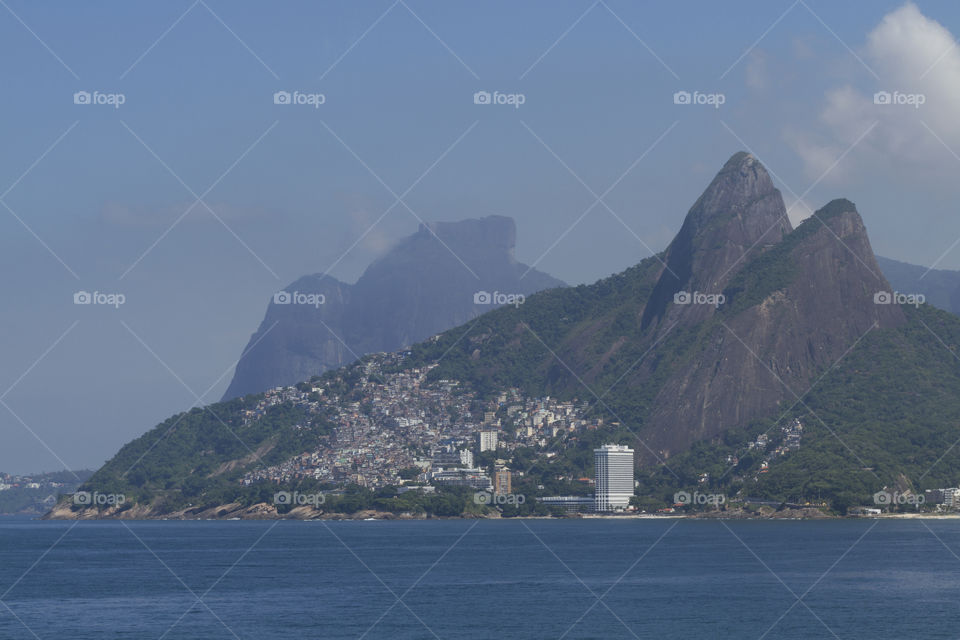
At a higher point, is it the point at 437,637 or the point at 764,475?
the point at 764,475

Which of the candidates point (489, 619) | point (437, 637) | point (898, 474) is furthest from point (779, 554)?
point (898, 474)

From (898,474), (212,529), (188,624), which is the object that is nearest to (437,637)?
(188,624)

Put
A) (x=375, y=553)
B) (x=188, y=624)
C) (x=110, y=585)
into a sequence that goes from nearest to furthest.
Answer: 1. (x=188, y=624)
2. (x=110, y=585)
3. (x=375, y=553)

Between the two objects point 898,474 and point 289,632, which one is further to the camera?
point 898,474

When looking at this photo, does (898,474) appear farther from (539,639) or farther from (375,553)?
(539,639)

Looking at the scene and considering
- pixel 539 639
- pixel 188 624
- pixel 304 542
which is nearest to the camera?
pixel 539 639

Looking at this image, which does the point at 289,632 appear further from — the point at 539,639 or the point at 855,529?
the point at 855,529
